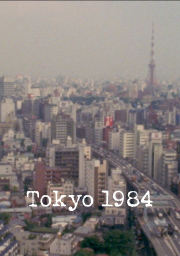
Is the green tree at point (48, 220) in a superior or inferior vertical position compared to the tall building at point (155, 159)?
inferior

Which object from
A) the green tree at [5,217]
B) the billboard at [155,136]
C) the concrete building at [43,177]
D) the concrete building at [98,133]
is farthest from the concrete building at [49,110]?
the green tree at [5,217]

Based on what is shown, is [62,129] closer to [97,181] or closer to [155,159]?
[155,159]

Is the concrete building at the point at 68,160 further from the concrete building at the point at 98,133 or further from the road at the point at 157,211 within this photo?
the concrete building at the point at 98,133

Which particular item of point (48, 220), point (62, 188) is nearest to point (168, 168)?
point (62, 188)

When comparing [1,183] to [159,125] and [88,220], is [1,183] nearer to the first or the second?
[88,220]

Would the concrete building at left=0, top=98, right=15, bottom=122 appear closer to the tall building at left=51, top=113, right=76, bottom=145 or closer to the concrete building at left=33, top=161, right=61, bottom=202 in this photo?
the tall building at left=51, top=113, right=76, bottom=145

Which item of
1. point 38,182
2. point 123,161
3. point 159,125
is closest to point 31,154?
point 123,161
